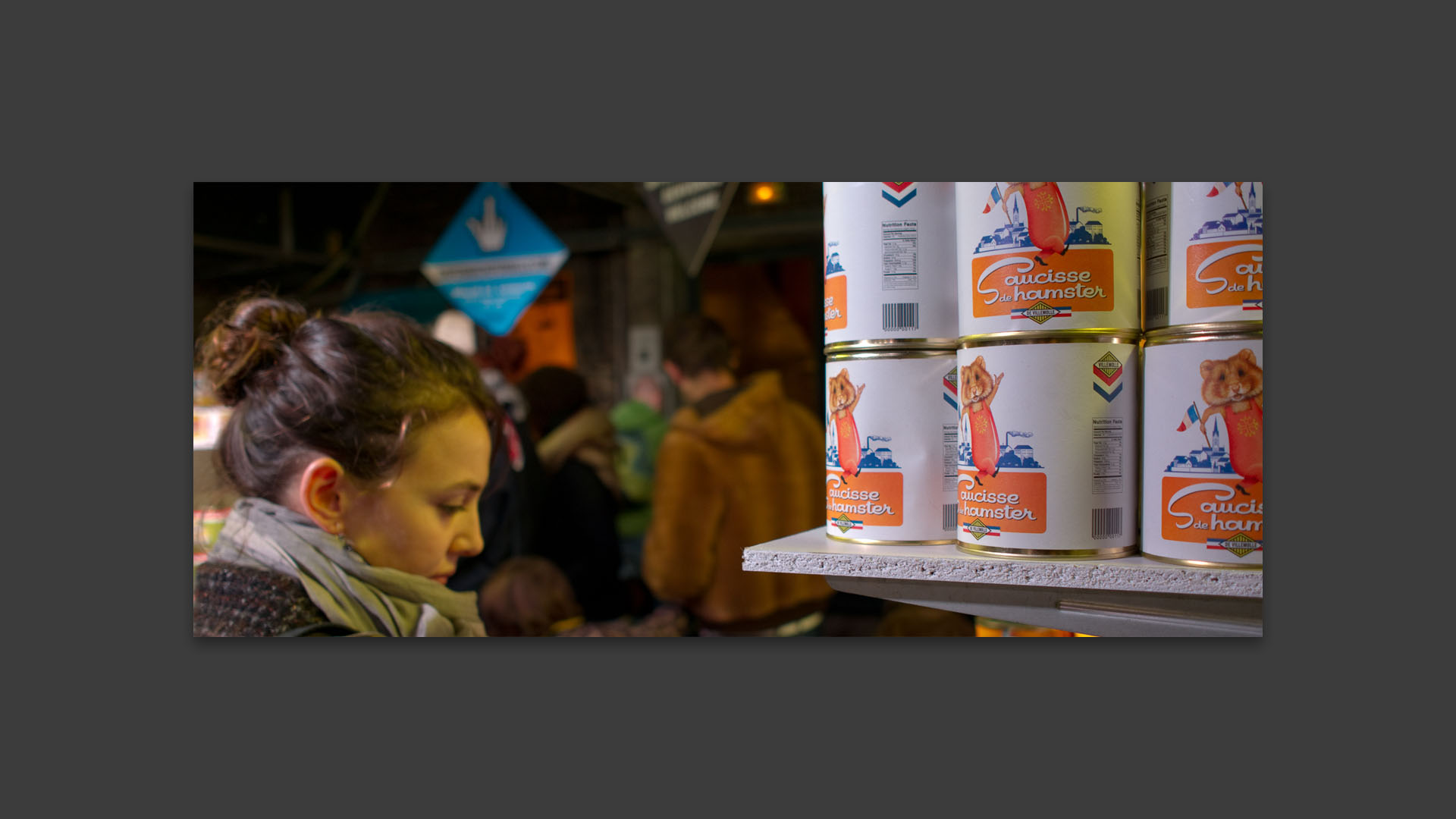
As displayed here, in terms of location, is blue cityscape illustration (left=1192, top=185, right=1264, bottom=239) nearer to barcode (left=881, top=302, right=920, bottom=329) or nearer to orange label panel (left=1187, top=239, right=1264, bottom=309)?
orange label panel (left=1187, top=239, right=1264, bottom=309)

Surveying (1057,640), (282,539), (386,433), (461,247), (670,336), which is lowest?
(1057,640)

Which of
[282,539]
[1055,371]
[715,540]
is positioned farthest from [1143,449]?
[282,539]

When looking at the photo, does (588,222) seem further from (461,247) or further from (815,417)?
(815,417)

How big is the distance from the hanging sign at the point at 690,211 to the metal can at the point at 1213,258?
144 centimetres

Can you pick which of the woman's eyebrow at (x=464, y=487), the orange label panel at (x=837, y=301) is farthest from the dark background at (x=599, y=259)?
the orange label panel at (x=837, y=301)

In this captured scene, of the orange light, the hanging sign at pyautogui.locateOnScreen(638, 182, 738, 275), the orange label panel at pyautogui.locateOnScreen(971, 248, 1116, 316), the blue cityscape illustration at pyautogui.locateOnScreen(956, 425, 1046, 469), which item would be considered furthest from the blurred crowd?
the orange label panel at pyautogui.locateOnScreen(971, 248, 1116, 316)

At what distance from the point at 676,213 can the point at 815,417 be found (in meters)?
0.64

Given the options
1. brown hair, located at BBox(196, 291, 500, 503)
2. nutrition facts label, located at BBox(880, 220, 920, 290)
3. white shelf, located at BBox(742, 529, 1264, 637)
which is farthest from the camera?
brown hair, located at BBox(196, 291, 500, 503)

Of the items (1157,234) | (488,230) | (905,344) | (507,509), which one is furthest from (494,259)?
(1157,234)

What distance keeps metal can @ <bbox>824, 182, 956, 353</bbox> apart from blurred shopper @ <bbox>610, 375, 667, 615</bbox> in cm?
138

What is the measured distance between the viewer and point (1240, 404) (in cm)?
131

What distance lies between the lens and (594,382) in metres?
2.81

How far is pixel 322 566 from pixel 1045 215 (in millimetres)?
1757

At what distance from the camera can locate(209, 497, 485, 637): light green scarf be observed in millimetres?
2311
